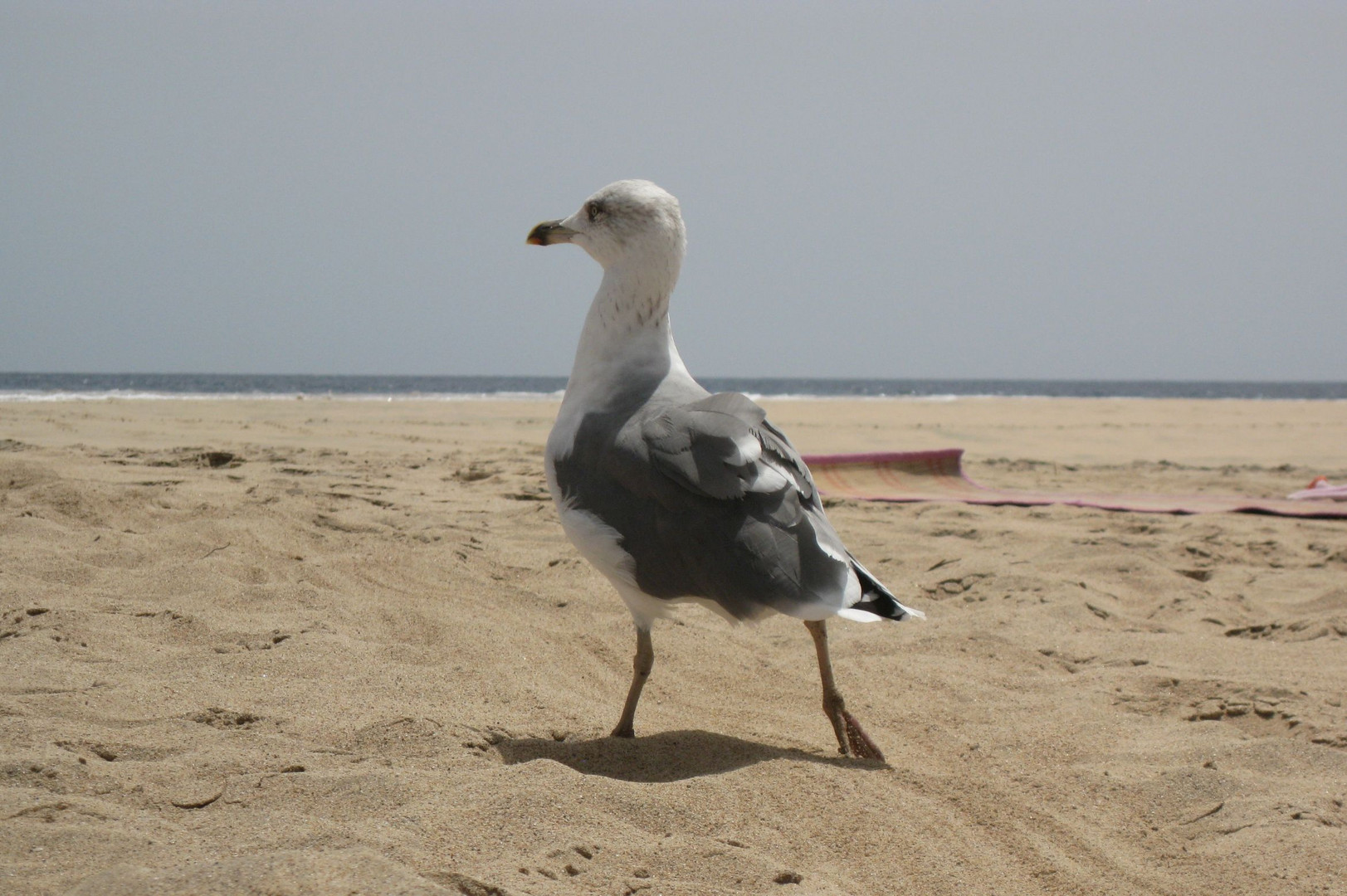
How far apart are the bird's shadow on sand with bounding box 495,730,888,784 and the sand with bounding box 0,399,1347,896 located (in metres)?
0.02

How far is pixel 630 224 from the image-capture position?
10.6 feet

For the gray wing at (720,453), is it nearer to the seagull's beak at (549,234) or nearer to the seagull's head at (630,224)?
the seagull's head at (630,224)

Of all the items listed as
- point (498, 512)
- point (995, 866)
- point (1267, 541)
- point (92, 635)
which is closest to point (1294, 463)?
point (1267, 541)

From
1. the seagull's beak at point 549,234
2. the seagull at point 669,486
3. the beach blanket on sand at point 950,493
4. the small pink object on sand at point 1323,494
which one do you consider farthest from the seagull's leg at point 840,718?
the small pink object on sand at point 1323,494

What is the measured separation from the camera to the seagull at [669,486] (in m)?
2.58

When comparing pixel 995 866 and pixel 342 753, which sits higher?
pixel 342 753

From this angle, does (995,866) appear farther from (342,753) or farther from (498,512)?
(498,512)

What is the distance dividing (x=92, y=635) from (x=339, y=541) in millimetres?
1495

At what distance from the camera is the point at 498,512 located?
577cm

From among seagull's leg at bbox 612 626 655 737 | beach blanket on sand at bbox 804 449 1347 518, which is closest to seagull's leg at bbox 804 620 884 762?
seagull's leg at bbox 612 626 655 737

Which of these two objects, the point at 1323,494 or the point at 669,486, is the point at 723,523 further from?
the point at 1323,494

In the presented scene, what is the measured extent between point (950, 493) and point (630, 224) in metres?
4.97

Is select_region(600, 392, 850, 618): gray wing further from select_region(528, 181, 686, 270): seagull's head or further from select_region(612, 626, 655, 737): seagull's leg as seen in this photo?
select_region(528, 181, 686, 270): seagull's head

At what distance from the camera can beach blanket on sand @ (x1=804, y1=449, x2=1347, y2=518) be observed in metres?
6.85
